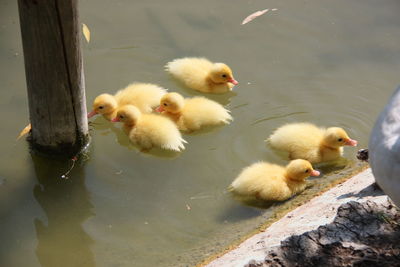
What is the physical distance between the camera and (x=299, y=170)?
3.63 meters

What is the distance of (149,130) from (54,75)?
2.43 ft

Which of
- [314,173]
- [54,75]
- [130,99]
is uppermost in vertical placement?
[54,75]

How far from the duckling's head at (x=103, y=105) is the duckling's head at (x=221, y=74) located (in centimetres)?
67

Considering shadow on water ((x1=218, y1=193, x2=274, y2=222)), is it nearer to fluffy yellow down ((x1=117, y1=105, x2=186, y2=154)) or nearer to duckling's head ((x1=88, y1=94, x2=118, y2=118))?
fluffy yellow down ((x1=117, y1=105, x2=186, y2=154))

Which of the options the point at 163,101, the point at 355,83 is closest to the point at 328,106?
the point at 355,83

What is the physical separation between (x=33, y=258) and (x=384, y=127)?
70.5 inches

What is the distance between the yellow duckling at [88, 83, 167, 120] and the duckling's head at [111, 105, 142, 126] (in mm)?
103

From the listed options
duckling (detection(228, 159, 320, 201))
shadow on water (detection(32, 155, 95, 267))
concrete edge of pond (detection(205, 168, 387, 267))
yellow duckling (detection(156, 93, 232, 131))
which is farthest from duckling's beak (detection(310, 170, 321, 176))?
shadow on water (detection(32, 155, 95, 267))

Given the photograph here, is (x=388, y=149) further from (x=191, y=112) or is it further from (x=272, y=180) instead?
(x=191, y=112)

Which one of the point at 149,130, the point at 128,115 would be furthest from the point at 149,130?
the point at 128,115

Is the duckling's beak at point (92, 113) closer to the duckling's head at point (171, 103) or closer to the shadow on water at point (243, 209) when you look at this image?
the duckling's head at point (171, 103)

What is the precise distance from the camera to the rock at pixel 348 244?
2.61 metres

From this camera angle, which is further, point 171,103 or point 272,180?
point 171,103

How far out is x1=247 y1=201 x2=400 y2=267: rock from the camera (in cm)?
261
